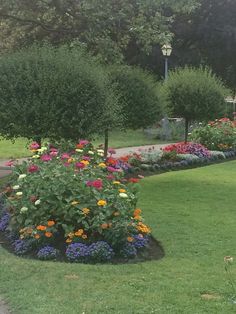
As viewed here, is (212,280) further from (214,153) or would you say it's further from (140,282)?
(214,153)

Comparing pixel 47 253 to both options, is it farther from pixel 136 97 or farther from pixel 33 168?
pixel 136 97

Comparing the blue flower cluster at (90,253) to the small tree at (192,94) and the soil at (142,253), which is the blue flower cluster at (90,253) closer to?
the soil at (142,253)

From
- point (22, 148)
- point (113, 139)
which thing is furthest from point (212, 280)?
point (113, 139)

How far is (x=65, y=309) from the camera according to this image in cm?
479

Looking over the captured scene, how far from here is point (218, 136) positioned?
20.0m

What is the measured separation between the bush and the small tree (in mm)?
825

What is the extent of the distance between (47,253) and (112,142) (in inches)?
732

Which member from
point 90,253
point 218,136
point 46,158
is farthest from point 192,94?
point 90,253

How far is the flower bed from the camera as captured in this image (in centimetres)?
647

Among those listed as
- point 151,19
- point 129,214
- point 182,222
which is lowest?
point 182,222

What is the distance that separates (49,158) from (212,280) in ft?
9.85

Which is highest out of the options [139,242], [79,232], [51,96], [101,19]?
[101,19]

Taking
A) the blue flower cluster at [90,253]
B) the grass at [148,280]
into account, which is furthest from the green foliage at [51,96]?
the blue flower cluster at [90,253]

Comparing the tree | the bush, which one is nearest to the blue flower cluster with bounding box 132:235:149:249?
the tree
